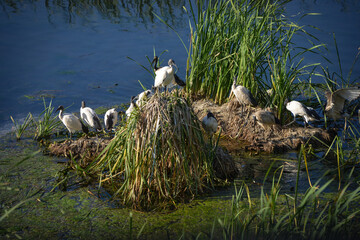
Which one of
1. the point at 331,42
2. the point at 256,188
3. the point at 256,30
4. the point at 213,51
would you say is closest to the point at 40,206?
the point at 256,188

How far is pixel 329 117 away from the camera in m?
7.08

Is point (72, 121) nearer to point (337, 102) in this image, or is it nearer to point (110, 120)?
point (110, 120)

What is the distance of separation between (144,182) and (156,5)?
1118 cm

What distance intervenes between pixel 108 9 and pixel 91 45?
3.00 meters

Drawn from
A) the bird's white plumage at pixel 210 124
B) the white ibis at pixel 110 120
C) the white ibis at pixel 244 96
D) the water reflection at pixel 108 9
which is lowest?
the white ibis at pixel 110 120

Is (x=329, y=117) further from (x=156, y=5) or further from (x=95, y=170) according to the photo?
(x=156, y=5)

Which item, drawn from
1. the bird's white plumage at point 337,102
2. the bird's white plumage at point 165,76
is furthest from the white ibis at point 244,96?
the bird's white plumage at point 337,102

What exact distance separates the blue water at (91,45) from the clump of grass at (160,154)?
3840 millimetres

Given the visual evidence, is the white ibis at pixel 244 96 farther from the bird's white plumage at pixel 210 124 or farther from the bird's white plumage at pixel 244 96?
the bird's white plumage at pixel 210 124

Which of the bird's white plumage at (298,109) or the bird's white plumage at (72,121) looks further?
the bird's white plumage at (298,109)

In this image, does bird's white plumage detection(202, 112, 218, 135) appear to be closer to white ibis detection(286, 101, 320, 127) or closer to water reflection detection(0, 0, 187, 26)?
white ibis detection(286, 101, 320, 127)

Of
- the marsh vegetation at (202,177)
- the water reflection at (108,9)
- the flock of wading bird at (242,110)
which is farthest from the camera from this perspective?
the water reflection at (108,9)

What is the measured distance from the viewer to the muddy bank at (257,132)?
19.9ft

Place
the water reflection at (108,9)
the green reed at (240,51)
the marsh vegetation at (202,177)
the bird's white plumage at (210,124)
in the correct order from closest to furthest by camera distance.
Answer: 1. the marsh vegetation at (202,177)
2. the bird's white plumage at (210,124)
3. the green reed at (240,51)
4. the water reflection at (108,9)
